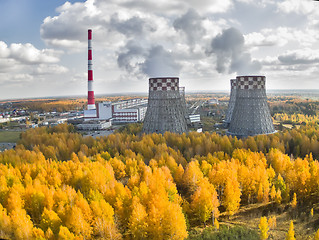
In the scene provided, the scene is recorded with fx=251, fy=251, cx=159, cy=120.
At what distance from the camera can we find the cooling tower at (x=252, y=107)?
22484 millimetres

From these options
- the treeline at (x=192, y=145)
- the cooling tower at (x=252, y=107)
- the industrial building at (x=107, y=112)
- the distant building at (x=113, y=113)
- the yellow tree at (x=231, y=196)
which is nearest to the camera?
the yellow tree at (x=231, y=196)

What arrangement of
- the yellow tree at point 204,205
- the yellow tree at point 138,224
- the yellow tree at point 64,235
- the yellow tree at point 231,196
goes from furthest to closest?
1. the yellow tree at point 231,196
2. the yellow tree at point 204,205
3. the yellow tree at point 138,224
4. the yellow tree at point 64,235

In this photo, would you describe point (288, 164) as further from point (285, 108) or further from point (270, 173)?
point (285, 108)

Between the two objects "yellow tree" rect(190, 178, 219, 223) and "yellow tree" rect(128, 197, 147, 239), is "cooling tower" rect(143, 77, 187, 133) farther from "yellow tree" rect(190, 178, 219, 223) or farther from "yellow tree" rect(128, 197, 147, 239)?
"yellow tree" rect(128, 197, 147, 239)

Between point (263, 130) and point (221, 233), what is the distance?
46.9 ft

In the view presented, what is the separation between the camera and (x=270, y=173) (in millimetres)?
14547

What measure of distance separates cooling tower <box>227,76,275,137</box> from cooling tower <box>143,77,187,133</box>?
19.2ft

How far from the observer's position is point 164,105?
21.5 metres

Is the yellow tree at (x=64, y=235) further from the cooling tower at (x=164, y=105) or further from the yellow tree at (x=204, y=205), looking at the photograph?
the cooling tower at (x=164, y=105)

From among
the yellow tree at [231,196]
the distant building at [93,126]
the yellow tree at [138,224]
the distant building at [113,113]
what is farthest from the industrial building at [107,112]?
the yellow tree at [138,224]

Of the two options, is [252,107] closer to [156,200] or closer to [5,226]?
[156,200]

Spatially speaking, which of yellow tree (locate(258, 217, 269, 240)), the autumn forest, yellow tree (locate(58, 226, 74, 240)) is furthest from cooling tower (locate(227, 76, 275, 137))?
yellow tree (locate(58, 226, 74, 240))

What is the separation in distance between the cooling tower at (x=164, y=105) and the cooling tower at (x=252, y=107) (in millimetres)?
5862

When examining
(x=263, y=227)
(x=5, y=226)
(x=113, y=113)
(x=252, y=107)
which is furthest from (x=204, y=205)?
(x=113, y=113)
